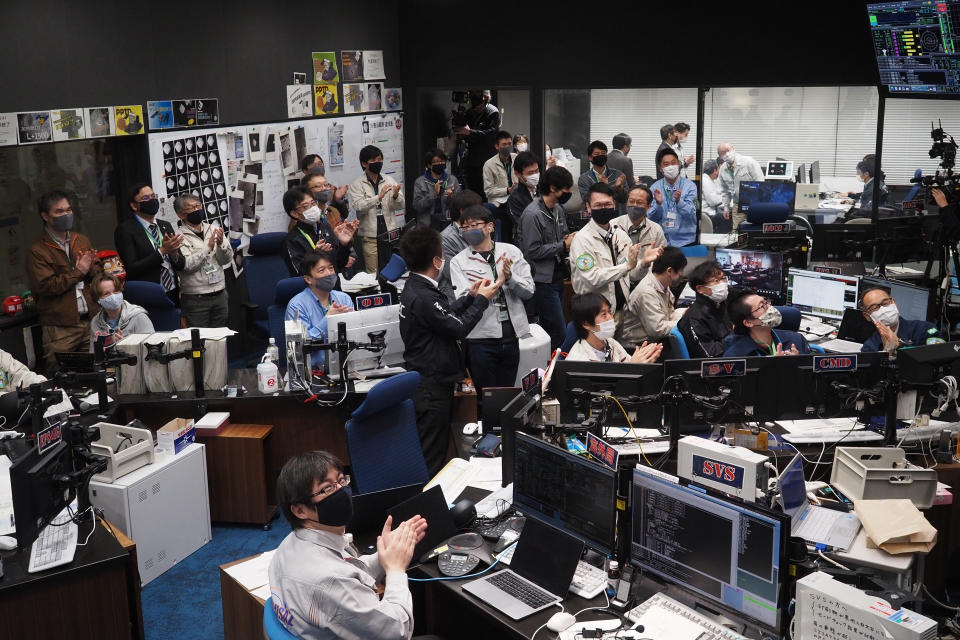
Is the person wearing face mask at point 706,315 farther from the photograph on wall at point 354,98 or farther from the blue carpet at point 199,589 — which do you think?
the photograph on wall at point 354,98

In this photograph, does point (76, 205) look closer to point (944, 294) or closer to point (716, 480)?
point (716, 480)

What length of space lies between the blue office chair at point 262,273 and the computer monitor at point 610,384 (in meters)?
3.67

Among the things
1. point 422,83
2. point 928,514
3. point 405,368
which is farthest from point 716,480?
point 422,83

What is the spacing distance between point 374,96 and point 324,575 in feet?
27.5

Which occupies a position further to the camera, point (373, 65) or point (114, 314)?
point (373, 65)

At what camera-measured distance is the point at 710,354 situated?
230 inches

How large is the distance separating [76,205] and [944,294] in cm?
702

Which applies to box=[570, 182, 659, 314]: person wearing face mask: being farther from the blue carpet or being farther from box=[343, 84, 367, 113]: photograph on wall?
box=[343, 84, 367, 113]: photograph on wall

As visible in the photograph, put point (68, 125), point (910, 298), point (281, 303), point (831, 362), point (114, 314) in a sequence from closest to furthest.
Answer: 1. point (831, 362)
2. point (114, 314)
3. point (910, 298)
4. point (68, 125)
5. point (281, 303)

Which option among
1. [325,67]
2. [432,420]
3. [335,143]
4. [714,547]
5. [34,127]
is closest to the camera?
[714,547]

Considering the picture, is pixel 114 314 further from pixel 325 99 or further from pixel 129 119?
pixel 325 99

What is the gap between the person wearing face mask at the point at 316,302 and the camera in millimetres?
5840

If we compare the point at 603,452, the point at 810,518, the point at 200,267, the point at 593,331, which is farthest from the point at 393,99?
the point at 810,518

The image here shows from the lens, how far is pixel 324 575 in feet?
10.1
